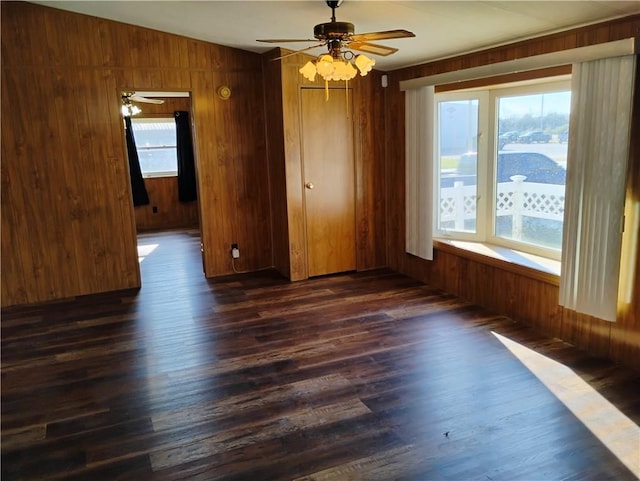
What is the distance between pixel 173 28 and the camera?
4734mm

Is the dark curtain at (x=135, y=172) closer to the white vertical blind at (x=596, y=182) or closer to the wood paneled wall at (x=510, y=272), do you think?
the wood paneled wall at (x=510, y=272)

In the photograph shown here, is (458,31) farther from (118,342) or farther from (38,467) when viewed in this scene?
(38,467)

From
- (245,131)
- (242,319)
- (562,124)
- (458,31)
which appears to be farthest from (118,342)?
(562,124)

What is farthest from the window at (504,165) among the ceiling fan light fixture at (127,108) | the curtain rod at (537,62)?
the ceiling fan light fixture at (127,108)

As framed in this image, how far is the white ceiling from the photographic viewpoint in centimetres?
300

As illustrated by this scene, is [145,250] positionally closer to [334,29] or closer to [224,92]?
[224,92]

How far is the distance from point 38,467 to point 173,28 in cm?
384

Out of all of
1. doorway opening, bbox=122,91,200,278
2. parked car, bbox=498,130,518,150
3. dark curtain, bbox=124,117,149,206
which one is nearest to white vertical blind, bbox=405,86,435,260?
parked car, bbox=498,130,518,150

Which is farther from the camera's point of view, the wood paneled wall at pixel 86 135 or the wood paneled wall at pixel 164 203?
the wood paneled wall at pixel 164 203

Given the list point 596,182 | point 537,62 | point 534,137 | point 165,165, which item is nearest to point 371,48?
point 537,62

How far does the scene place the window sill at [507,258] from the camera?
12.4 ft

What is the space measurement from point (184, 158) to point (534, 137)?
6212 millimetres

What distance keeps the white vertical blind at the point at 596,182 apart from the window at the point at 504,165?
0.75 meters

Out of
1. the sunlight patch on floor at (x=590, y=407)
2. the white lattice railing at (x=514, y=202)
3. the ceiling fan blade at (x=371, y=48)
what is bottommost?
the sunlight patch on floor at (x=590, y=407)
